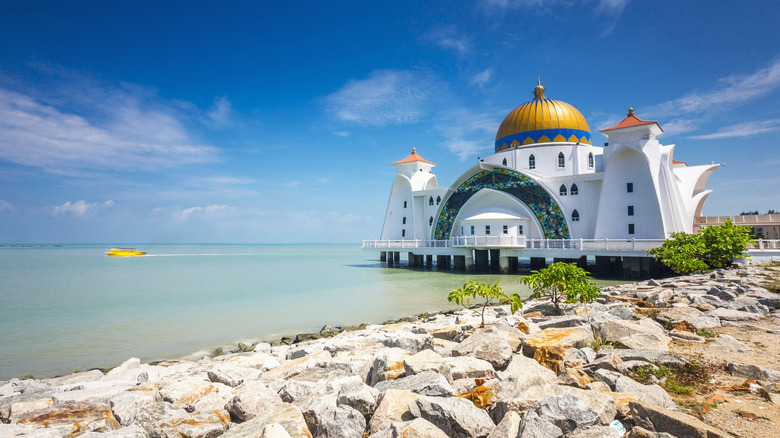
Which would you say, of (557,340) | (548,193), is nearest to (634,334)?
(557,340)

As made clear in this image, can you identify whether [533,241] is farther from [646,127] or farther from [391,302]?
[391,302]

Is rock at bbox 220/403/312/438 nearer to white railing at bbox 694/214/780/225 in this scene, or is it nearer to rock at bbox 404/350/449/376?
Answer: rock at bbox 404/350/449/376

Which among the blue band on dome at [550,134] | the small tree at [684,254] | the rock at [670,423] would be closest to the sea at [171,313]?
the small tree at [684,254]

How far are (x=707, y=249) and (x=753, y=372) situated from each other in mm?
15612

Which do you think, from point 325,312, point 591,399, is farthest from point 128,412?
point 325,312

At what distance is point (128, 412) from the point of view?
422cm

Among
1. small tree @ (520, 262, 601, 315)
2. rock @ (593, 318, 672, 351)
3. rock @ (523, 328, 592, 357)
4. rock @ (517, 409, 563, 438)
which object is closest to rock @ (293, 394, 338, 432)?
rock @ (517, 409, 563, 438)

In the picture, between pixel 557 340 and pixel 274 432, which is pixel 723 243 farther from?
pixel 274 432

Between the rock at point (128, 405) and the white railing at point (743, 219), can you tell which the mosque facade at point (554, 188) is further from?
the rock at point (128, 405)

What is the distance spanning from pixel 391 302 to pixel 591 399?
1362 centimetres

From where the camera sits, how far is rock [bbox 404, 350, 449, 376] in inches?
169

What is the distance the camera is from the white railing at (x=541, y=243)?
21.6 m

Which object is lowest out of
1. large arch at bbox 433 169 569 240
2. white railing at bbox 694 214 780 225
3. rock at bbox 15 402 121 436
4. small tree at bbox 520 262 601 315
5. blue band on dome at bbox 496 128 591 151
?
rock at bbox 15 402 121 436

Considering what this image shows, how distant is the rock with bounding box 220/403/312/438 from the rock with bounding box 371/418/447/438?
63 cm
